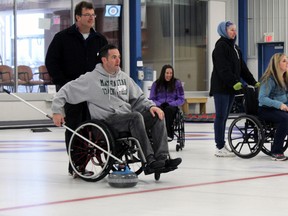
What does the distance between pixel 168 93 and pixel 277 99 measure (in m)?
1.94

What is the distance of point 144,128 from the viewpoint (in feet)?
16.9

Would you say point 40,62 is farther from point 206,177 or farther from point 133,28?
point 206,177

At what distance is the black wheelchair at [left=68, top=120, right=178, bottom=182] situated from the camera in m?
5.13

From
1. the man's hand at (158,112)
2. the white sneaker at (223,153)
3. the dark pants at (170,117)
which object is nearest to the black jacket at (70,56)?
the man's hand at (158,112)

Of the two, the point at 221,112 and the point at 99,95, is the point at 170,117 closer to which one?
the point at 221,112

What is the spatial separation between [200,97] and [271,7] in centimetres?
366

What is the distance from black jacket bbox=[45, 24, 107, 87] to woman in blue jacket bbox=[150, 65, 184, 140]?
9.18 ft

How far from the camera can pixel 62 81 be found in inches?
228

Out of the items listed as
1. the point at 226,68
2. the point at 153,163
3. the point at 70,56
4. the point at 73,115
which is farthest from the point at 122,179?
Answer: the point at 226,68

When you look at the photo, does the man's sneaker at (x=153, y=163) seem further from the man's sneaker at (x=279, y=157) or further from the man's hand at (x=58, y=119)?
the man's sneaker at (x=279, y=157)

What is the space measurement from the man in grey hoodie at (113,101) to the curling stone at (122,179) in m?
0.25

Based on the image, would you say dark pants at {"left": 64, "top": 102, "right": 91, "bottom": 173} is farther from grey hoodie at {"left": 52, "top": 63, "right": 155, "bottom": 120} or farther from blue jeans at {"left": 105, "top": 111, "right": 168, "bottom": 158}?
blue jeans at {"left": 105, "top": 111, "right": 168, "bottom": 158}

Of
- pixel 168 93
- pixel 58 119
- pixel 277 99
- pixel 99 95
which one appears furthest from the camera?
pixel 168 93

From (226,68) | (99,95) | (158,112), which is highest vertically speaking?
(226,68)
